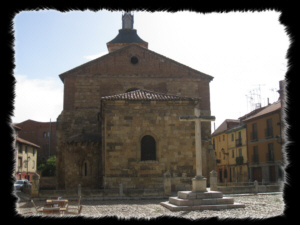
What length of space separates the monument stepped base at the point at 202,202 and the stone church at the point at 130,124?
6.28m

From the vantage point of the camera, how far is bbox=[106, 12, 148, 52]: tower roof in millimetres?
42844

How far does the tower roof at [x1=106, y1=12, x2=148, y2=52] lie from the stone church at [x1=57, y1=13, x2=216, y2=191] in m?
17.3

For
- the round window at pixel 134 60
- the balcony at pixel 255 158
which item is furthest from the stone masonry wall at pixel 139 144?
the balcony at pixel 255 158

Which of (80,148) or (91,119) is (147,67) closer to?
(91,119)

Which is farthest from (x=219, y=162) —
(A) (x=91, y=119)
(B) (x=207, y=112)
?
(A) (x=91, y=119)

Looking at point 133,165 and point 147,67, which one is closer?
point 133,165

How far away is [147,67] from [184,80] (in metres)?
2.98

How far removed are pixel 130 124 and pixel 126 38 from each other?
2893 centimetres

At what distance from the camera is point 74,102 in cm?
→ 2519

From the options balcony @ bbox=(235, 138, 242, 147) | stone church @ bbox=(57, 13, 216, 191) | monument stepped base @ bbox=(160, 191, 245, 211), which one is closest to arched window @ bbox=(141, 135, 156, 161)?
stone church @ bbox=(57, 13, 216, 191)

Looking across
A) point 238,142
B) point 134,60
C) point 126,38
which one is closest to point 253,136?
point 238,142

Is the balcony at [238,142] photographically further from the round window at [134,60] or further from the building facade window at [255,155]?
the round window at [134,60]

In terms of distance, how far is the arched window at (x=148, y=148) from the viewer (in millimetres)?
17938

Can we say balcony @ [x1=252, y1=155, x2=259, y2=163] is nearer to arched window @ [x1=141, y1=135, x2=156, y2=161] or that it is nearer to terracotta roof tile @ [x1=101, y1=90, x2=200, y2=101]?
terracotta roof tile @ [x1=101, y1=90, x2=200, y2=101]
